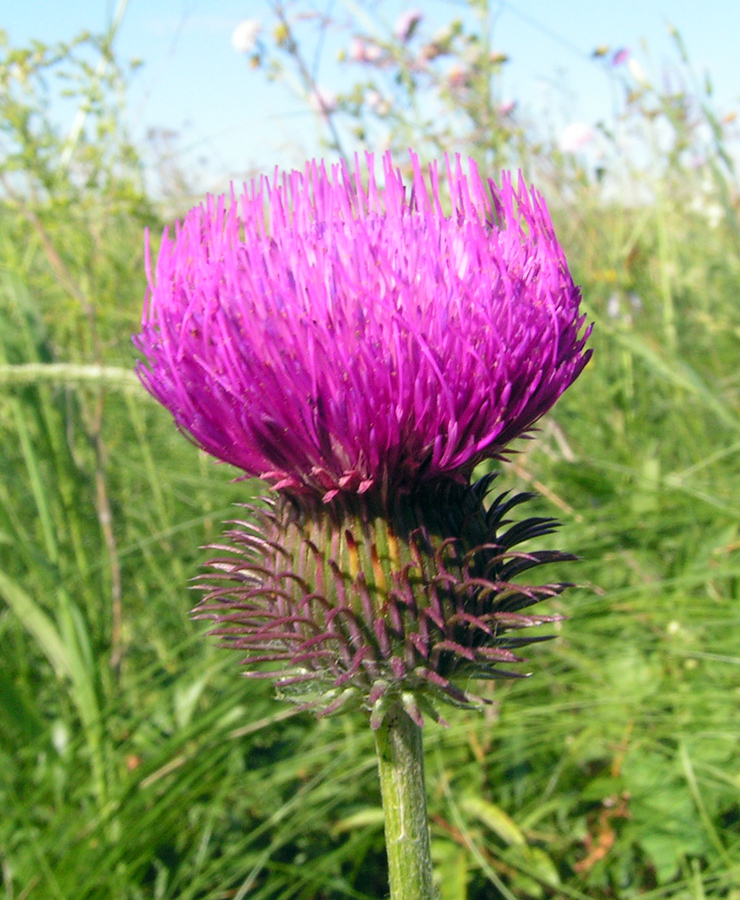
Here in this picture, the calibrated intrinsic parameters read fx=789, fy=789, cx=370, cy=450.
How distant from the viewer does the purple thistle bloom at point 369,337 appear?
1.23 meters

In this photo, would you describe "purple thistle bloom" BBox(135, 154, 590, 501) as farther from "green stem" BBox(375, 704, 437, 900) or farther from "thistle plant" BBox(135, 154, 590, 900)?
"green stem" BBox(375, 704, 437, 900)

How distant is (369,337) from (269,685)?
1563mm

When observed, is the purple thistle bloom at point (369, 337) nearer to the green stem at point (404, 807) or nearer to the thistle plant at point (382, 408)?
the thistle plant at point (382, 408)

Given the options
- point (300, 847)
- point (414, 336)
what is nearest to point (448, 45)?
point (414, 336)

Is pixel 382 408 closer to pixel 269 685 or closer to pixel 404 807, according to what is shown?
pixel 404 807

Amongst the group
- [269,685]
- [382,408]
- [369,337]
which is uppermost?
[369,337]

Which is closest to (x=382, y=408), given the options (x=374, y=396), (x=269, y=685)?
(x=374, y=396)

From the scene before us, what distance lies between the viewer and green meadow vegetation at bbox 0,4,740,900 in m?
2.14

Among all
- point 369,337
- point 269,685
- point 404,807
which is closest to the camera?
point 369,337

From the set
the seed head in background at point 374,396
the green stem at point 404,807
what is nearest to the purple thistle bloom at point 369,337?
the seed head in background at point 374,396

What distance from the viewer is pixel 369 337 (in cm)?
122

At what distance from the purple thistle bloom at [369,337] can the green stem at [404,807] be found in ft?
1.36

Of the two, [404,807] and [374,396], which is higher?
[374,396]

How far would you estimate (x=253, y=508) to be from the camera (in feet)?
5.13
